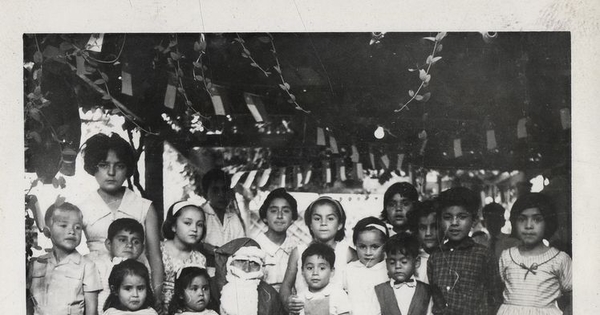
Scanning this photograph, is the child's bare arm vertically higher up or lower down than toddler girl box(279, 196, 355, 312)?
lower down

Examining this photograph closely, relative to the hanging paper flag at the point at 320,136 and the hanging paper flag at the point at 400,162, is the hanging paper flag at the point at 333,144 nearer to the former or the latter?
the hanging paper flag at the point at 320,136

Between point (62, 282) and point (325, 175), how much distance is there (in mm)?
1119

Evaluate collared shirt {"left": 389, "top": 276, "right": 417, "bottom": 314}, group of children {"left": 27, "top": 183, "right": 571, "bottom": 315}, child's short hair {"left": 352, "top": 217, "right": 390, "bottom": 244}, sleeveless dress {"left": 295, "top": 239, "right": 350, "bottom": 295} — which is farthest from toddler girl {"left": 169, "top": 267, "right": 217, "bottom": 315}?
collared shirt {"left": 389, "top": 276, "right": 417, "bottom": 314}

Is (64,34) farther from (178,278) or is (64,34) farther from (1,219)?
(178,278)

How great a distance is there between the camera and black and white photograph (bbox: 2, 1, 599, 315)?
210 centimetres

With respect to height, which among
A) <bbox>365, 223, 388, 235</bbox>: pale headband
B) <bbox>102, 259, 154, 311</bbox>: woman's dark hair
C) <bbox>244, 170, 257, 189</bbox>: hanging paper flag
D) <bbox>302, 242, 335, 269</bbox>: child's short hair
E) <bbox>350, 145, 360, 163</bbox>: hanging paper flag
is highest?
<bbox>350, 145, 360, 163</bbox>: hanging paper flag

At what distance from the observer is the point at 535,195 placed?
83.0 inches

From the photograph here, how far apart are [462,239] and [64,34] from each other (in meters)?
1.76

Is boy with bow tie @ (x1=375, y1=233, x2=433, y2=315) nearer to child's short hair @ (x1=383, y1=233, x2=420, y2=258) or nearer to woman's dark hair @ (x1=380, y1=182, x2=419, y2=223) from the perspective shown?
child's short hair @ (x1=383, y1=233, x2=420, y2=258)

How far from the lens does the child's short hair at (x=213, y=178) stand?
2100mm

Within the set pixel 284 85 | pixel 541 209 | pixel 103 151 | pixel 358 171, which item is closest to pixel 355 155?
pixel 358 171

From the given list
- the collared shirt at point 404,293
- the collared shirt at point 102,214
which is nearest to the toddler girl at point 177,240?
the collared shirt at point 102,214

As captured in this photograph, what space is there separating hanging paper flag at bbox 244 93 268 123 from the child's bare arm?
941 millimetres

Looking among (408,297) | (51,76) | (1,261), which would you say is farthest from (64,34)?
(408,297)
